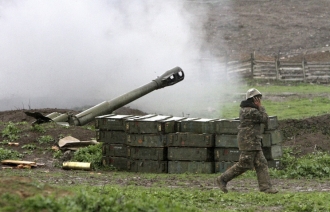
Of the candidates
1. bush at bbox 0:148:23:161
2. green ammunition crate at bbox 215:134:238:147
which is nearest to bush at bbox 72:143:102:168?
bush at bbox 0:148:23:161

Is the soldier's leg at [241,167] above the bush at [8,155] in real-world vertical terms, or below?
below

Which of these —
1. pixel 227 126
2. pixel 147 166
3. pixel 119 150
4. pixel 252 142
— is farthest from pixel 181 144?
pixel 252 142

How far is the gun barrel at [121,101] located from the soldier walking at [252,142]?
29.9ft

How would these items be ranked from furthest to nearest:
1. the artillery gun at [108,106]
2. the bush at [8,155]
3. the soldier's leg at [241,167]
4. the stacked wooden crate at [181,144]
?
the artillery gun at [108,106], the bush at [8,155], the stacked wooden crate at [181,144], the soldier's leg at [241,167]

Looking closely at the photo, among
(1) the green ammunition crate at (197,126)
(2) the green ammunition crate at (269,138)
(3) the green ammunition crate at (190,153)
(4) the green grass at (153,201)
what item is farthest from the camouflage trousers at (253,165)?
(1) the green ammunition crate at (197,126)

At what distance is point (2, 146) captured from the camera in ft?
73.0

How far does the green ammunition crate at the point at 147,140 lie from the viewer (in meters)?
20.2

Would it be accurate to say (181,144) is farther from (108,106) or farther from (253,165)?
(108,106)

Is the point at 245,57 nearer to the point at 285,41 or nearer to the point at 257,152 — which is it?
the point at 285,41

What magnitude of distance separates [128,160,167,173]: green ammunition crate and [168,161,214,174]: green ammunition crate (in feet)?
0.60

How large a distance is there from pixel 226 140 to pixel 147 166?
7.11ft

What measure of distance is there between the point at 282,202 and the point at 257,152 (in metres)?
1.99

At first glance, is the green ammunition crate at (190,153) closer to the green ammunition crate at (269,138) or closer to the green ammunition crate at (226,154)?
the green ammunition crate at (226,154)

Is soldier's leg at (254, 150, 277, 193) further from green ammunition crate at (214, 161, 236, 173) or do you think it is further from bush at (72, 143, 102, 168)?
bush at (72, 143, 102, 168)
